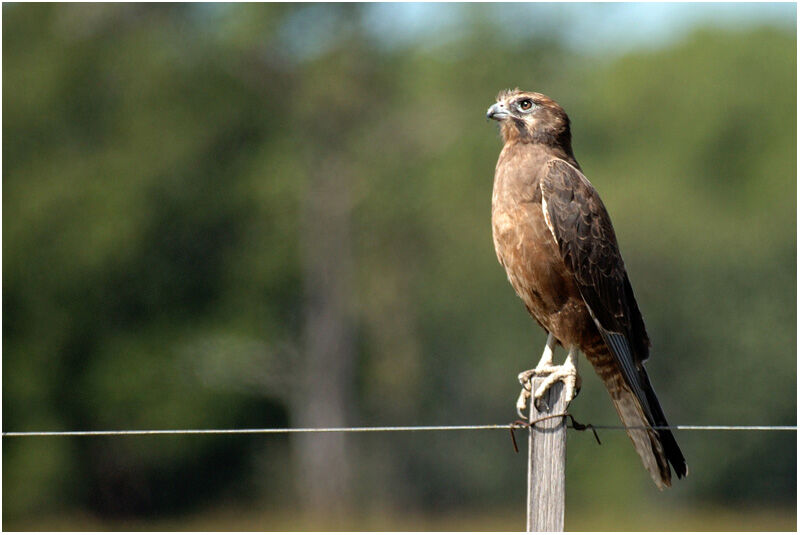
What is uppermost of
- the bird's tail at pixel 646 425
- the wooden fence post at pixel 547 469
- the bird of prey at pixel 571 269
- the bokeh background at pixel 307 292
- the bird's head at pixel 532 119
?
the bokeh background at pixel 307 292

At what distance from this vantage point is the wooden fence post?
4465 mm

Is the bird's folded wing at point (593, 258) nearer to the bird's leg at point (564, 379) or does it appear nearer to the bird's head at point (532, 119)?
the bird's head at point (532, 119)

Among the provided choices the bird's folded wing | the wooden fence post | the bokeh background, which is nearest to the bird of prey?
the bird's folded wing

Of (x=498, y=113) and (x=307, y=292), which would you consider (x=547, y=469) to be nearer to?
(x=498, y=113)

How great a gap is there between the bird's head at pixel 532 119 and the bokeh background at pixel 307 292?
16.8 metres

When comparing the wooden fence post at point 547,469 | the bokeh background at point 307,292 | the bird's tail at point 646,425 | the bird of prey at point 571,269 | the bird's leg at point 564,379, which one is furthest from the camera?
the bokeh background at point 307,292

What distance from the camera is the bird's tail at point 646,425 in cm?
513

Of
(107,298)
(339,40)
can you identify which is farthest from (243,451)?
(339,40)

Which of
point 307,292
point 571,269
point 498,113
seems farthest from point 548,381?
point 307,292

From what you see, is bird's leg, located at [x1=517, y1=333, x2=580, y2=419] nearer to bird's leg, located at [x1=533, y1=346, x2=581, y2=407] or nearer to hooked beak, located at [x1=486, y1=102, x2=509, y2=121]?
bird's leg, located at [x1=533, y1=346, x2=581, y2=407]

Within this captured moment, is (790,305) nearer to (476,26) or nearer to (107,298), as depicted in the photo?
(476,26)

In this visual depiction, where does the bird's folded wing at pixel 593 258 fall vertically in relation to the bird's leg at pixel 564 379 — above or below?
above

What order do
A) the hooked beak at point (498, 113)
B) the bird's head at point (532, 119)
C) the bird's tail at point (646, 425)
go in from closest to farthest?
the bird's tail at point (646, 425) → the bird's head at point (532, 119) → the hooked beak at point (498, 113)

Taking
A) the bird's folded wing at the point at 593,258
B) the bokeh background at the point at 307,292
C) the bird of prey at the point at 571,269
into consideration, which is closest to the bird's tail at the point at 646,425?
the bird of prey at the point at 571,269
